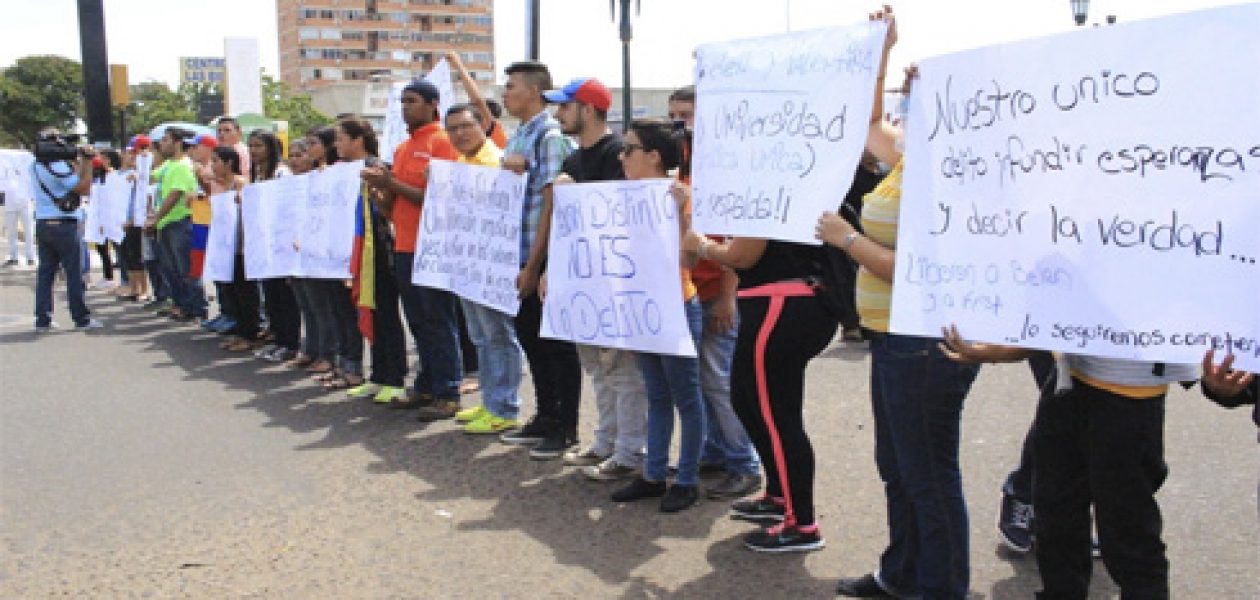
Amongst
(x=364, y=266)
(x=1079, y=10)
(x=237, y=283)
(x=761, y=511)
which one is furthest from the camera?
(x=1079, y=10)

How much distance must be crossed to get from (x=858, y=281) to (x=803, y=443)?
103cm

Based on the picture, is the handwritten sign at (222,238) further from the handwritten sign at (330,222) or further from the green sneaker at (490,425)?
the green sneaker at (490,425)

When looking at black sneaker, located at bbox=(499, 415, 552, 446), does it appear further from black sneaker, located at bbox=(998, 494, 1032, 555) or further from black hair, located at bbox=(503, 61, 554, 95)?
black sneaker, located at bbox=(998, 494, 1032, 555)

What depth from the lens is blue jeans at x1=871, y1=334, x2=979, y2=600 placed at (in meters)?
3.37

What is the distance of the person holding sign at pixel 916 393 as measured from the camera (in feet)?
11.0

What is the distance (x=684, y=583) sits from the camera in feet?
13.6

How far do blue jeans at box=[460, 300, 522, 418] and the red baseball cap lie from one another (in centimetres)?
151

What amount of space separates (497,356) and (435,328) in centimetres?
68

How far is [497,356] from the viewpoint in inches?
257

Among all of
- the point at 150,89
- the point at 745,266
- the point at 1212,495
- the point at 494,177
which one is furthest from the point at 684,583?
the point at 150,89

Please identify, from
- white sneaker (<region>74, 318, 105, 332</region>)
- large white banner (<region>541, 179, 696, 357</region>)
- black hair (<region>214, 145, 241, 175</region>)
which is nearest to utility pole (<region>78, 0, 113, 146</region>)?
white sneaker (<region>74, 318, 105, 332</region>)

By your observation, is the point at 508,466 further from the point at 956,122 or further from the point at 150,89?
the point at 150,89

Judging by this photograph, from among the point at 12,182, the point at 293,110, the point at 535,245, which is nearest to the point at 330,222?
the point at 535,245

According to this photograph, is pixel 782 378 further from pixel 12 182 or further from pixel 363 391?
pixel 12 182
